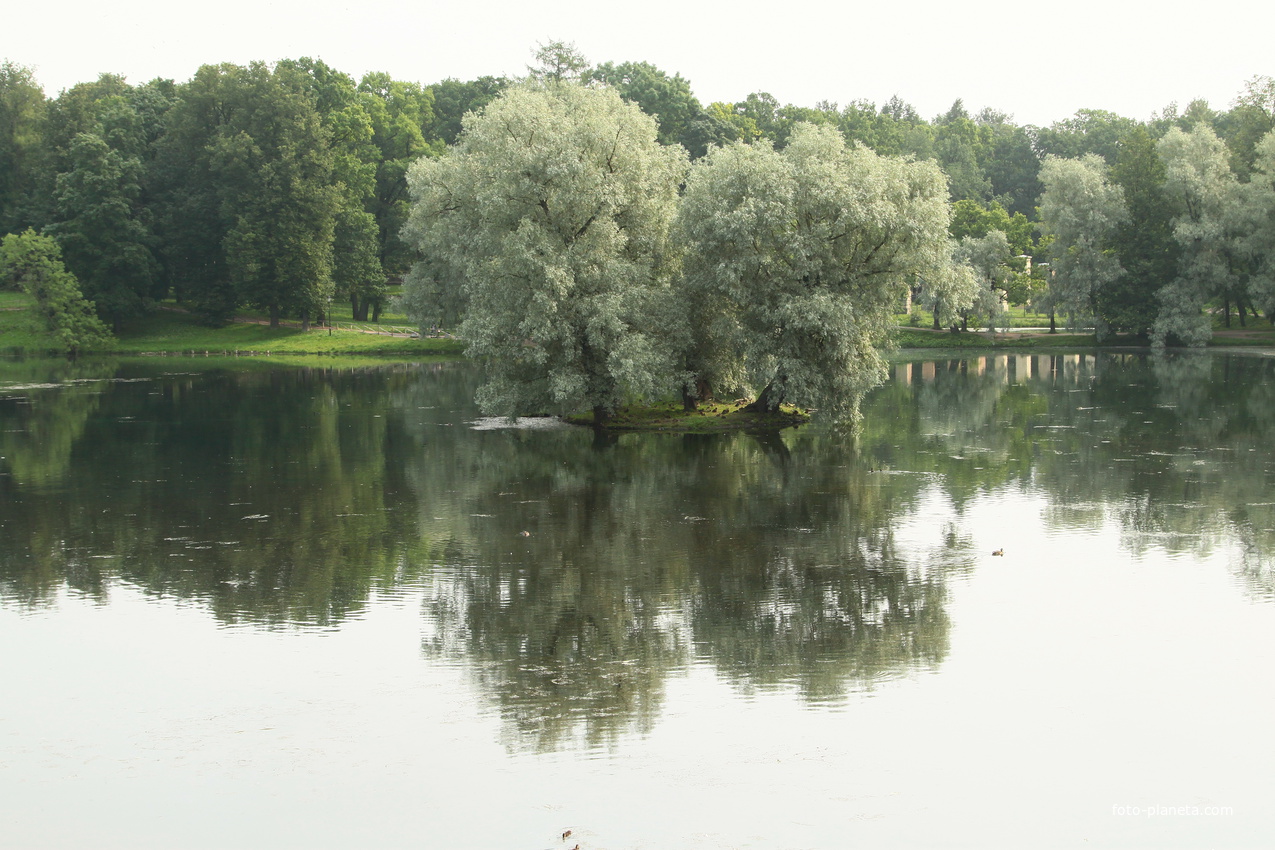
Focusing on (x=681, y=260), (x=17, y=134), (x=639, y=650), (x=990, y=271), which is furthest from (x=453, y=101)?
(x=639, y=650)

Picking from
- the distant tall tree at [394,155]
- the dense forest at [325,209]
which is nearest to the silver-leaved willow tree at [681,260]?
the dense forest at [325,209]

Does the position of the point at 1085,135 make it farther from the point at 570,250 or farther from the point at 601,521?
the point at 601,521

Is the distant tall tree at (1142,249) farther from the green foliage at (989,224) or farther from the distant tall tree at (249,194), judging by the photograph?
the distant tall tree at (249,194)

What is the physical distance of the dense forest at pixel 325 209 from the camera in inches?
2911

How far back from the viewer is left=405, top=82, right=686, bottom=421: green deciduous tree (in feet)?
122

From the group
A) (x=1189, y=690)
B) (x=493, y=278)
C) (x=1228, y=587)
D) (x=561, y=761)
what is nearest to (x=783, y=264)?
(x=493, y=278)

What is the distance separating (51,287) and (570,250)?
Result: 53552mm

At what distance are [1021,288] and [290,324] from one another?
57.7 metres

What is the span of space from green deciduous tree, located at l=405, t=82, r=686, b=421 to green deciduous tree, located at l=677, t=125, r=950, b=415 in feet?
7.31

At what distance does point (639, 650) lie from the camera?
1666 centimetres

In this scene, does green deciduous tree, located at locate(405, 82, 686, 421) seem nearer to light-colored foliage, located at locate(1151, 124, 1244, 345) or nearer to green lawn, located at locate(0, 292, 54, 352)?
light-colored foliage, located at locate(1151, 124, 1244, 345)

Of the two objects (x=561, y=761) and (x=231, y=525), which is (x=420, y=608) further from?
(x=231, y=525)

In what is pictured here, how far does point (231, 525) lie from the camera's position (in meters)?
25.3

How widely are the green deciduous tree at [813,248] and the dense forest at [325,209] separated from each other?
97.5 feet
